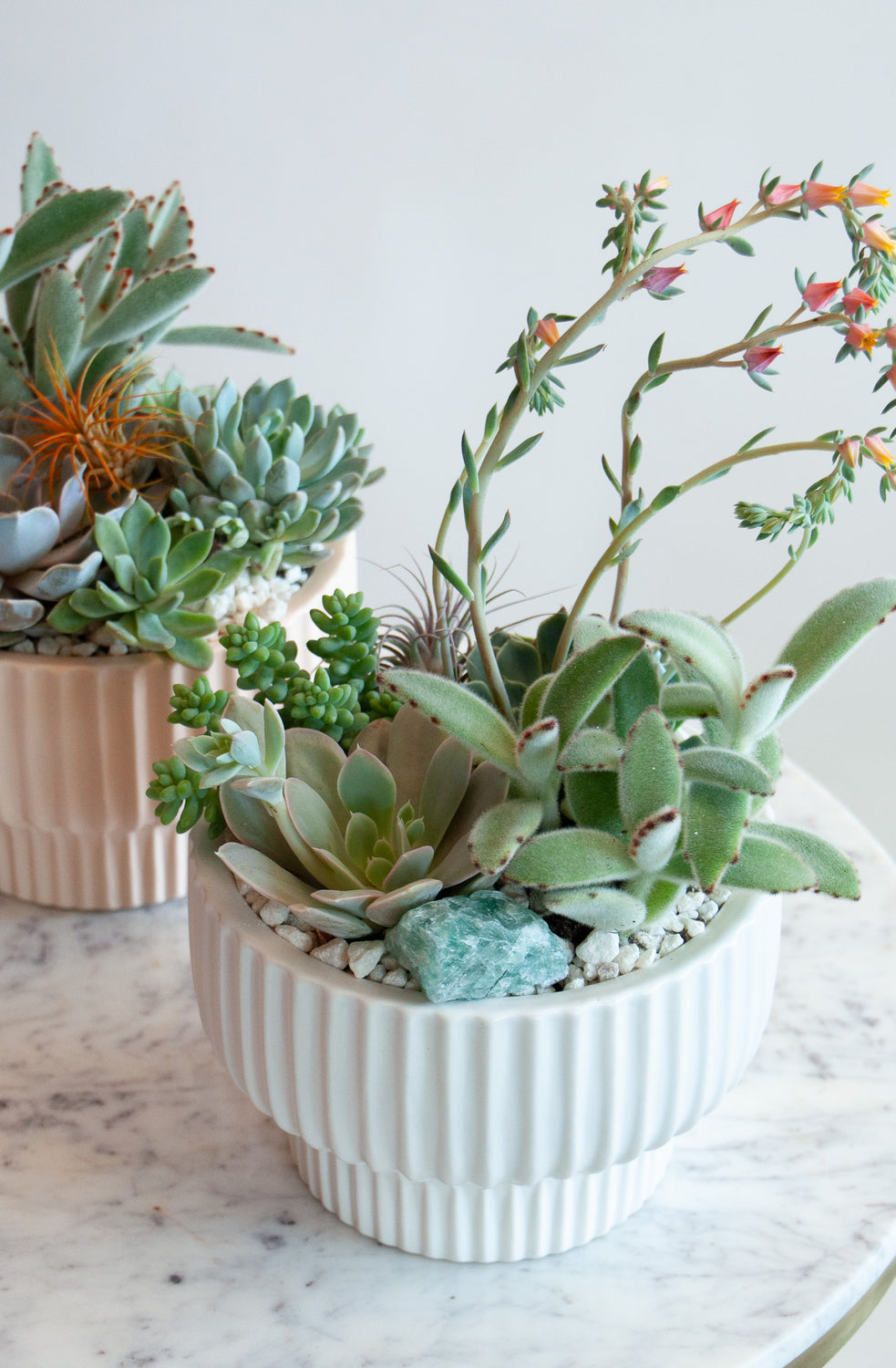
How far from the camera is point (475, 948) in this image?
0.49 m

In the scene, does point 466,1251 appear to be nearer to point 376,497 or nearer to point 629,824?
point 629,824

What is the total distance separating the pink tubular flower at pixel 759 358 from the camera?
1.65 ft

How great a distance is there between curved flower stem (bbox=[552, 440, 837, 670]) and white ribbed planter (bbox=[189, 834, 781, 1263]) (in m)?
0.13

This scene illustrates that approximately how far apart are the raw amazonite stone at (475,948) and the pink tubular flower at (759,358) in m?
0.22

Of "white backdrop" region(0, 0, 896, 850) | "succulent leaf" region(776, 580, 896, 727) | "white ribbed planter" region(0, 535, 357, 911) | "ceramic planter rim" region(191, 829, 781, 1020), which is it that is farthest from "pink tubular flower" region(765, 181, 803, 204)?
"white backdrop" region(0, 0, 896, 850)

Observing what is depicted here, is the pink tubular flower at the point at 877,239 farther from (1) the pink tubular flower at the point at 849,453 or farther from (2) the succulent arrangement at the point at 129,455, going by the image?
(2) the succulent arrangement at the point at 129,455

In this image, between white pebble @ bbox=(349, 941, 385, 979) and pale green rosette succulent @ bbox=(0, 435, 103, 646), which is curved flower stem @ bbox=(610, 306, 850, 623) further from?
pale green rosette succulent @ bbox=(0, 435, 103, 646)

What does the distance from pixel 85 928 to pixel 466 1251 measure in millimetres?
360

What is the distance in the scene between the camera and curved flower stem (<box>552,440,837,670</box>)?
508 mm

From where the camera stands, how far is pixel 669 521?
155 cm

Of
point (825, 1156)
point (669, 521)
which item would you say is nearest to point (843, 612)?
point (825, 1156)

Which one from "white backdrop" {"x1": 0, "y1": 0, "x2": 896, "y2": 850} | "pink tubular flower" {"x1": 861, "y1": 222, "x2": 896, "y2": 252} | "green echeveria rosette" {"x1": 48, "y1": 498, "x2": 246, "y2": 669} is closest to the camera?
"pink tubular flower" {"x1": 861, "y1": 222, "x2": 896, "y2": 252}

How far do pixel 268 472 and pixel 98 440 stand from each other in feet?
0.36

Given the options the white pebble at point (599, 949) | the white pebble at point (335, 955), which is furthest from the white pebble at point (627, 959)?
the white pebble at point (335, 955)
